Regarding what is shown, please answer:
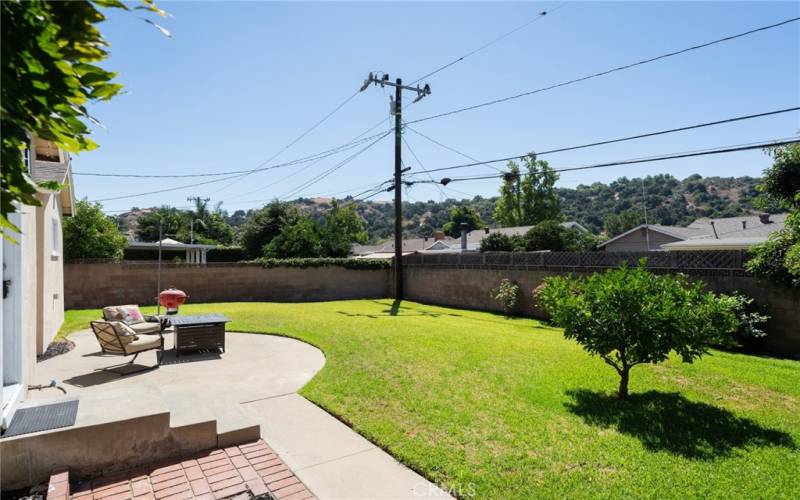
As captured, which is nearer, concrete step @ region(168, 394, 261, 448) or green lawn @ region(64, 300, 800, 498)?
green lawn @ region(64, 300, 800, 498)

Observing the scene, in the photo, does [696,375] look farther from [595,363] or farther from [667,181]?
[667,181]

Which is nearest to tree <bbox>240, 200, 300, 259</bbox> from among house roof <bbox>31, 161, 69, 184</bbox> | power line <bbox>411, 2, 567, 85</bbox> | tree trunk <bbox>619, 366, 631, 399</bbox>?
power line <bbox>411, 2, 567, 85</bbox>

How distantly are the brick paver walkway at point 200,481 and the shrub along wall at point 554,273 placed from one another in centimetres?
1116

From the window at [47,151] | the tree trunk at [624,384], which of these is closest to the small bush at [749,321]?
the tree trunk at [624,384]

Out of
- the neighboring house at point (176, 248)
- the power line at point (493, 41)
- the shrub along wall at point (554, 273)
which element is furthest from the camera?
the neighboring house at point (176, 248)

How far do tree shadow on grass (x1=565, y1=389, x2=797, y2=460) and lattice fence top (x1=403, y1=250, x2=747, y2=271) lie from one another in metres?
4.30

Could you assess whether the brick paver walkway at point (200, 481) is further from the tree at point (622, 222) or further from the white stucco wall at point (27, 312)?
the tree at point (622, 222)

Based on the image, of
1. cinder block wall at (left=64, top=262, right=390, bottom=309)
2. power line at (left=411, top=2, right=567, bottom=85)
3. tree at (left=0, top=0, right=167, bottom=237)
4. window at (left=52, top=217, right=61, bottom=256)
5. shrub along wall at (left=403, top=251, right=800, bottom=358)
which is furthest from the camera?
cinder block wall at (left=64, top=262, right=390, bottom=309)

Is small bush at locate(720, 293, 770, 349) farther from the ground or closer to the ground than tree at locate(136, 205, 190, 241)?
closer to the ground

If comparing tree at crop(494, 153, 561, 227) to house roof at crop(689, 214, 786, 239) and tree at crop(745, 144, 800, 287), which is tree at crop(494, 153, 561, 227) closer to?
house roof at crop(689, 214, 786, 239)

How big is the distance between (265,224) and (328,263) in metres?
15.8

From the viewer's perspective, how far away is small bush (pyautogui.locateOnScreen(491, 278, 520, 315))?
16.3 metres

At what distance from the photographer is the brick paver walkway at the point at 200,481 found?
367 cm

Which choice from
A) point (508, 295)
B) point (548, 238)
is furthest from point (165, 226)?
point (508, 295)
